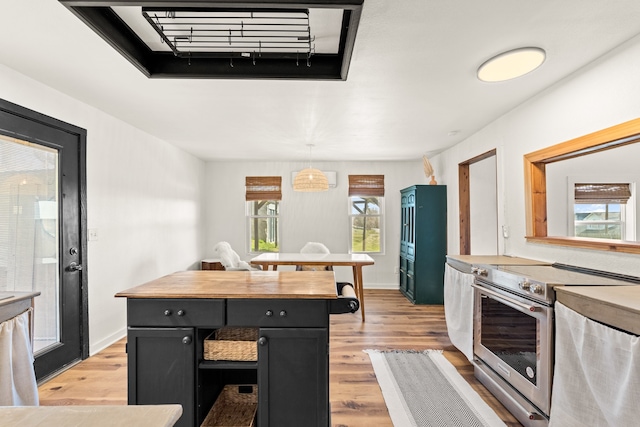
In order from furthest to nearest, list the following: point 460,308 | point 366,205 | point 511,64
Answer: point 366,205
point 460,308
point 511,64

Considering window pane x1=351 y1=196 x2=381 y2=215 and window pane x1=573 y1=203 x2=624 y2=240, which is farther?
window pane x1=351 y1=196 x2=381 y2=215

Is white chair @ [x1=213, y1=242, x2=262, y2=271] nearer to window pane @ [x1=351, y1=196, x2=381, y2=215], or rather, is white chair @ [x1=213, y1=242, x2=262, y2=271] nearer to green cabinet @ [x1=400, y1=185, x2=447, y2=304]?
window pane @ [x1=351, y1=196, x2=381, y2=215]

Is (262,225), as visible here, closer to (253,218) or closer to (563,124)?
(253,218)

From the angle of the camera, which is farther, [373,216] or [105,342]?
[373,216]

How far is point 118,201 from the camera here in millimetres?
3477

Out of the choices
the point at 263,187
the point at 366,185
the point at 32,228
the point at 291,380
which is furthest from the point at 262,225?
the point at 291,380

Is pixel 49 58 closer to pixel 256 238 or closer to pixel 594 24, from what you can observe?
pixel 594 24

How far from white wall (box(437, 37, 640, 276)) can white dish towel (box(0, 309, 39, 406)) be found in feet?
10.8

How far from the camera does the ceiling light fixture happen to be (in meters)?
2.01

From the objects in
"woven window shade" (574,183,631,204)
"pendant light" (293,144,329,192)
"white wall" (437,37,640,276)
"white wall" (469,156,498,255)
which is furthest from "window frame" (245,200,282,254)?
"woven window shade" (574,183,631,204)

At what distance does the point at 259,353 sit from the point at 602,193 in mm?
2513

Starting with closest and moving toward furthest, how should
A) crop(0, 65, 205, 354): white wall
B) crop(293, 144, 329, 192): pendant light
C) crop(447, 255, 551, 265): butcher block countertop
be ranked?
crop(447, 255, 551, 265): butcher block countertop → crop(0, 65, 205, 354): white wall → crop(293, 144, 329, 192): pendant light

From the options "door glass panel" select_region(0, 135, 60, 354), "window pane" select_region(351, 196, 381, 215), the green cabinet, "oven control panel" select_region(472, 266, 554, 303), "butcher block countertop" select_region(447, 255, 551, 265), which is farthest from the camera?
"window pane" select_region(351, 196, 381, 215)

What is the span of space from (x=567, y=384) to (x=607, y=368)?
26 cm
